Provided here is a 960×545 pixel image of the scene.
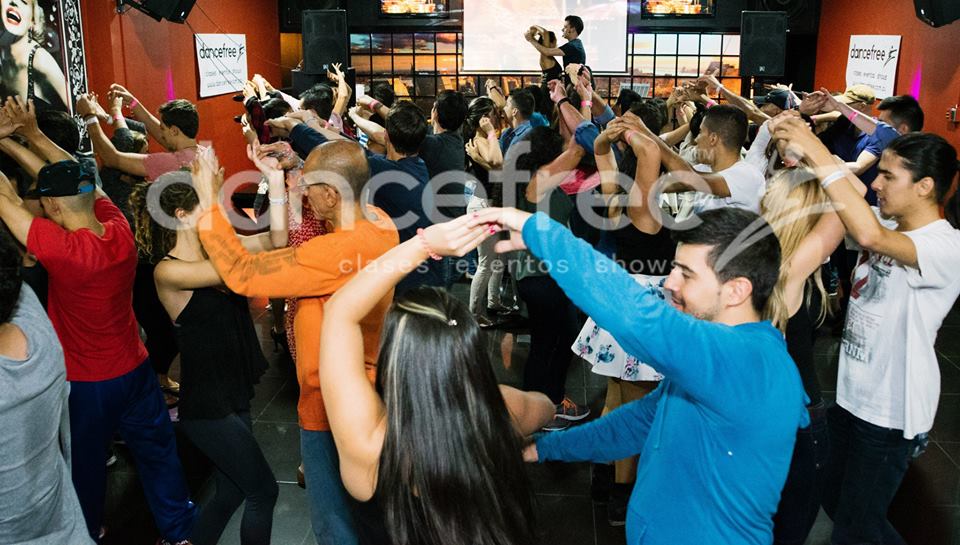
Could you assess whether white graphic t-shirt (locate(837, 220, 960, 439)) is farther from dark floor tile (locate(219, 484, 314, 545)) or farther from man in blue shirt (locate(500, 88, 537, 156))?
man in blue shirt (locate(500, 88, 537, 156))

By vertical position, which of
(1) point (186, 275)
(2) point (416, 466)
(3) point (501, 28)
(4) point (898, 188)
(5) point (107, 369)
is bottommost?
(5) point (107, 369)

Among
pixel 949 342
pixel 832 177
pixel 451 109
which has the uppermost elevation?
pixel 451 109

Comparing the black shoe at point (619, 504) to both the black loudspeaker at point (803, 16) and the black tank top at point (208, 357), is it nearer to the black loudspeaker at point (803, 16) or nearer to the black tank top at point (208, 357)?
the black tank top at point (208, 357)

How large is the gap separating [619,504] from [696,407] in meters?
1.84

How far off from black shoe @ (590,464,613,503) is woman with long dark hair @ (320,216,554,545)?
192 centimetres

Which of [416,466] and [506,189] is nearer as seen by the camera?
[416,466]

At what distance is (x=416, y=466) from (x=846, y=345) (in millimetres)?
1703

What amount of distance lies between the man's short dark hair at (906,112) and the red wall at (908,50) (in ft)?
11.2

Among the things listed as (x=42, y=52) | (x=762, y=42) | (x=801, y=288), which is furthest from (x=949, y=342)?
(x=42, y=52)

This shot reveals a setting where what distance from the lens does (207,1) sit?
9.01m

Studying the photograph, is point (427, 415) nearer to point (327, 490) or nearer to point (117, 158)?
point (327, 490)

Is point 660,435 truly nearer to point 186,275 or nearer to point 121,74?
point 186,275

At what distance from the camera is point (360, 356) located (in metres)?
1.58

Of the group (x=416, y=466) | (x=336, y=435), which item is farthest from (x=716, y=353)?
(x=336, y=435)
